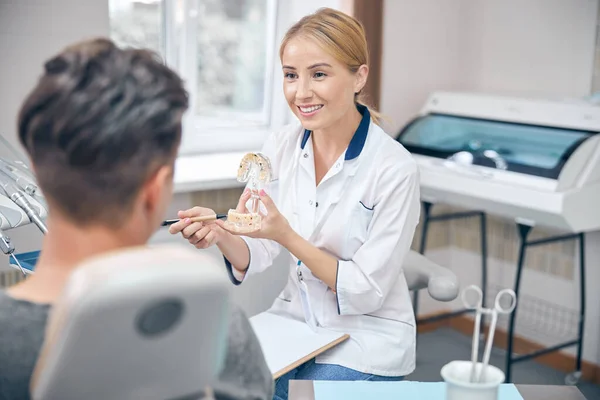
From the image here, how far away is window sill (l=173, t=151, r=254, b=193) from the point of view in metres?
2.68

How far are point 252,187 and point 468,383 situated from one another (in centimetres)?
82

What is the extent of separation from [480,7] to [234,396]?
2.94 metres

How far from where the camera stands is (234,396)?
87cm

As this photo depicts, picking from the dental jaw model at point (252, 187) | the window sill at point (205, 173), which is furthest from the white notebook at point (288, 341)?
the window sill at point (205, 173)

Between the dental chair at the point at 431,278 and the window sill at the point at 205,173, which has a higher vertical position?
the window sill at the point at 205,173

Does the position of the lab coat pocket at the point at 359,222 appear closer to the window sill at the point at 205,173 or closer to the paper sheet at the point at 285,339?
the paper sheet at the point at 285,339

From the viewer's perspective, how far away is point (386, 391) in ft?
4.32

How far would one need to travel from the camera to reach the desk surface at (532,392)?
129 cm

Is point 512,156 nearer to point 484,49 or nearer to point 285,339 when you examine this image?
point 484,49

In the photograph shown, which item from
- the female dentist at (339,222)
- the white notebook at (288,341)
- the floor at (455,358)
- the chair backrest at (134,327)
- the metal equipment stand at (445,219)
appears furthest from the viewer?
the metal equipment stand at (445,219)

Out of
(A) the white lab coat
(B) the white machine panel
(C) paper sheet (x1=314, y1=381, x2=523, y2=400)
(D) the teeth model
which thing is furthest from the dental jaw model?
(B) the white machine panel

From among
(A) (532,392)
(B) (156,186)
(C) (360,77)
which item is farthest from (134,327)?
(C) (360,77)

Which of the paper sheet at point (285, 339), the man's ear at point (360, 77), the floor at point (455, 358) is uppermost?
the man's ear at point (360, 77)

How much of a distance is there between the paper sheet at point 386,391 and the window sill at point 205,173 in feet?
4.69
